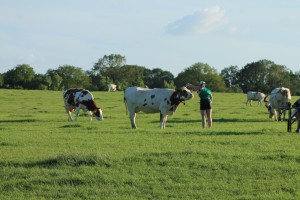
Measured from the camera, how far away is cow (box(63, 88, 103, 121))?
30041 mm

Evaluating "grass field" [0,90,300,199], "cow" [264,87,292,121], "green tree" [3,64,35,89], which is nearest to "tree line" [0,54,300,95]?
"green tree" [3,64,35,89]

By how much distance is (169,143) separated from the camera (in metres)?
15.9

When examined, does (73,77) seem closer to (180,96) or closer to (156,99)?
(156,99)

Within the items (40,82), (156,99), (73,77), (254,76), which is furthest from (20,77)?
(156,99)

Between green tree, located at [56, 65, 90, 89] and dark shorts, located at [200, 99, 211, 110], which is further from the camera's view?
green tree, located at [56, 65, 90, 89]

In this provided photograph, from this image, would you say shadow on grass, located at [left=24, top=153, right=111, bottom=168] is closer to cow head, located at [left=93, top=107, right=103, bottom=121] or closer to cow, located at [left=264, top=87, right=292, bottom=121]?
cow head, located at [left=93, top=107, right=103, bottom=121]

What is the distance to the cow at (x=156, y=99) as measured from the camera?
23.7 meters

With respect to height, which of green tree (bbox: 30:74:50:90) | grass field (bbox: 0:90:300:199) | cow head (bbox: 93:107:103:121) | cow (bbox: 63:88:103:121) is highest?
green tree (bbox: 30:74:50:90)

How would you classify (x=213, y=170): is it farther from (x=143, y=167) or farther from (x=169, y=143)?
(x=169, y=143)

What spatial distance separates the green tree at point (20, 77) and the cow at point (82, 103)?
243ft

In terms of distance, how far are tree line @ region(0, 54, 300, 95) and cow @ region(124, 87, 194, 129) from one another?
226 feet

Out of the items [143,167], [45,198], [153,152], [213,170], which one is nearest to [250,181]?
[213,170]

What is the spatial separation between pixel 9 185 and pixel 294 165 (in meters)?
6.77

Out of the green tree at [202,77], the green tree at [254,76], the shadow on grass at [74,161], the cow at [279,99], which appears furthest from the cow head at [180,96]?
the green tree at [254,76]
